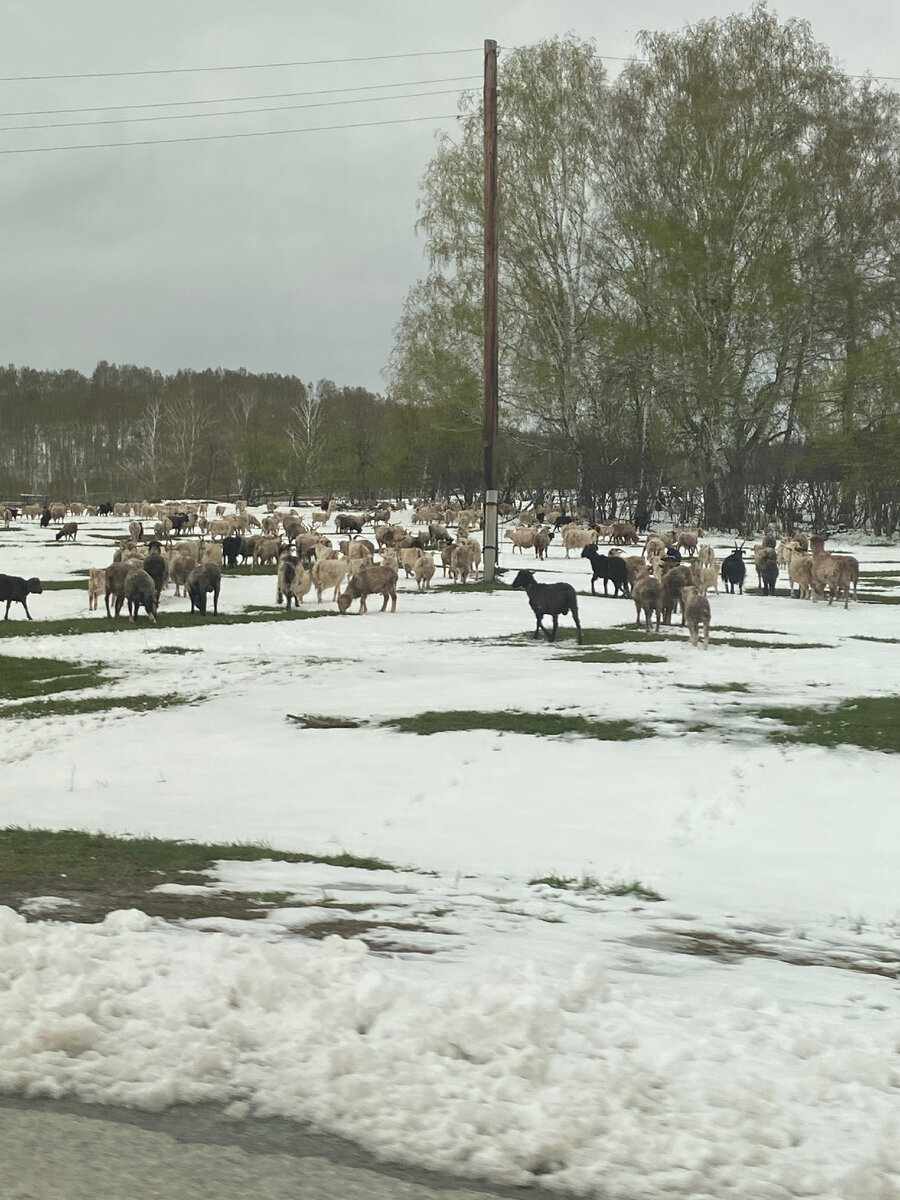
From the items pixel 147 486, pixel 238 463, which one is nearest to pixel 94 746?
pixel 238 463

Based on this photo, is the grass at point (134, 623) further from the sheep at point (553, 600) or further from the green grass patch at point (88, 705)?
the green grass patch at point (88, 705)

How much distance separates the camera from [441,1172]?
278 cm

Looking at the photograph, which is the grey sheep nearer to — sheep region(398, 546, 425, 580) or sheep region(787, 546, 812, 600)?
sheep region(398, 546, 425, 580)

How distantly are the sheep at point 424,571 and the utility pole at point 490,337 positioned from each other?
1.25 m

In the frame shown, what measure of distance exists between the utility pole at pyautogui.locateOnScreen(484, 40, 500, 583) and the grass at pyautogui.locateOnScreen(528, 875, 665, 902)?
18264mm

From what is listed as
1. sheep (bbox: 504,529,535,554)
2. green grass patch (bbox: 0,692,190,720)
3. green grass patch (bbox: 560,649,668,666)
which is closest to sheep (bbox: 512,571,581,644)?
green grass patch (bbox: 560,649,668,666)

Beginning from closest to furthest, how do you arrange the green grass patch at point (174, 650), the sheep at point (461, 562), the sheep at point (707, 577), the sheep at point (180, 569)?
the green grass patch at point (174, 650), the sheep at point (707, 577), the sheep at point (180, 569), the sheep at point (461, 562)

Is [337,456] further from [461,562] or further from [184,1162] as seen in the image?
[184,1162]

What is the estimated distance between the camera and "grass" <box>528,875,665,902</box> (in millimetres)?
5871

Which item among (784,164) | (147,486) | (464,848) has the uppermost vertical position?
(784,164)

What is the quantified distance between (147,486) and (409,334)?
164 feet

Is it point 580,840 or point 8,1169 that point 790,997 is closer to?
point 8,1169

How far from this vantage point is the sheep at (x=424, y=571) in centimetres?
2433

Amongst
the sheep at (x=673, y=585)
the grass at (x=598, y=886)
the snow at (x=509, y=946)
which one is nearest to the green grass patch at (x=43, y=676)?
the snow at (x=509, y=946)
